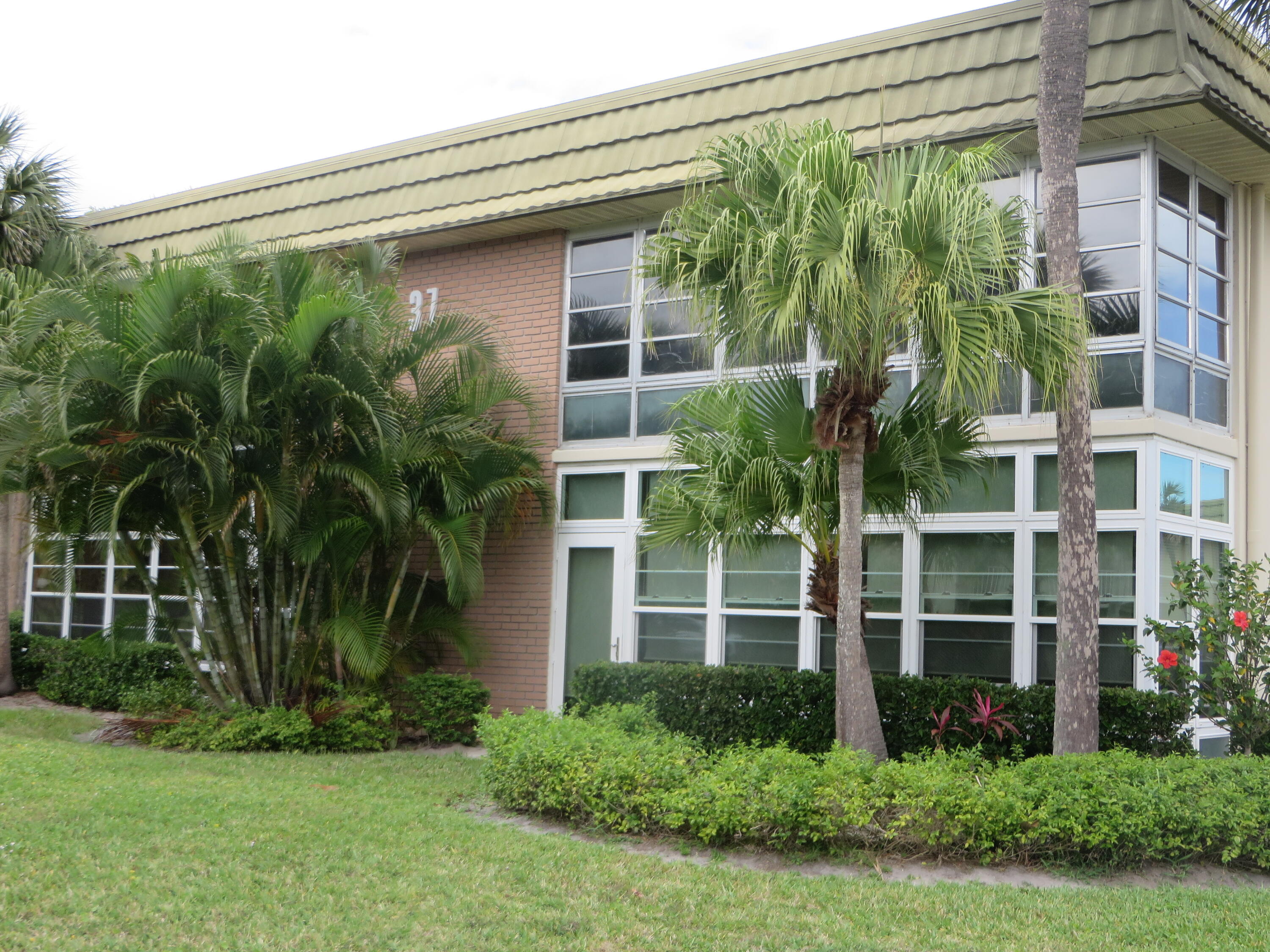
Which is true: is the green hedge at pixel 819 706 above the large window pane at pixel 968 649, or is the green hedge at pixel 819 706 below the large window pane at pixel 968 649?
below

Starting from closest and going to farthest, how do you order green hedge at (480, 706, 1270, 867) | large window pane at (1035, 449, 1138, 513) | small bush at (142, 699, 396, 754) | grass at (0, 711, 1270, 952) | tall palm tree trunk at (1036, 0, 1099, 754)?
grass at (0, 711, 1270, 952) < green hedge at (480, 706, 1270, 867) < tall palm tree trunk at (1036, 0, 1099, 754) < large window pane at (1035, 449, 1138, 513) < small bush at (142, 699, 396, 754)

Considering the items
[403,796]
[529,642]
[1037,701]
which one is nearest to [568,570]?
[529,642]

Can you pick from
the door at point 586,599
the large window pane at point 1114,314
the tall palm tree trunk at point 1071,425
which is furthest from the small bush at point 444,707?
the large window pane at point 1114,314

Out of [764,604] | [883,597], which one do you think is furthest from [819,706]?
[764,604]

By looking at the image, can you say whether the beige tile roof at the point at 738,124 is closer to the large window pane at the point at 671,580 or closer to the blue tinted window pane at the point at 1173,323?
the blue tinted window pane at the point at 1173,323

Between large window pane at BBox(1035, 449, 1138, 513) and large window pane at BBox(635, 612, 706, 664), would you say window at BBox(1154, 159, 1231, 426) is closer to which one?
large window pane at BBox(1035, 449, 1138, 513)

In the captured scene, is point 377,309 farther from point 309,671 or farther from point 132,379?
point 309,671

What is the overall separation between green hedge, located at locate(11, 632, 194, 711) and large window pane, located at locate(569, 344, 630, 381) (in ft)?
17.4

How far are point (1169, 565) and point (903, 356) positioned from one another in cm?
279

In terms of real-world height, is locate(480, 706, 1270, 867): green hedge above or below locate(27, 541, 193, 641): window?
below

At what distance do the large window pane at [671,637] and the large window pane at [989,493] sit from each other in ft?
8.89

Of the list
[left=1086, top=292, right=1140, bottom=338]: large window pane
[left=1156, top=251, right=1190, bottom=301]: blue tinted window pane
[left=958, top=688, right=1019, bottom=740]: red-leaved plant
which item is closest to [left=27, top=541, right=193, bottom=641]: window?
[left=958, top=688, right=1019, bottom=740]: red-leaved plant

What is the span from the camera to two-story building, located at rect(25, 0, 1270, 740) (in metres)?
9.38

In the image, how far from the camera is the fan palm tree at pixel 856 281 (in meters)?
7.22
